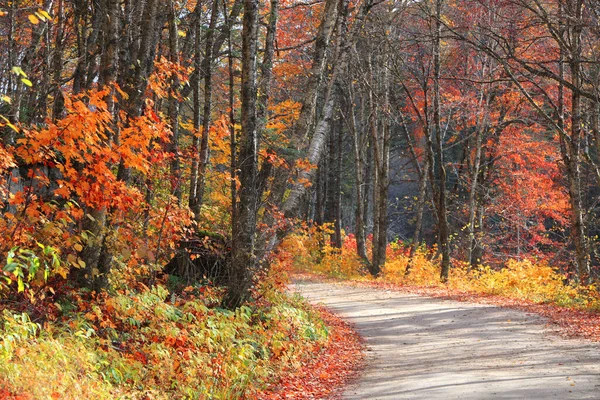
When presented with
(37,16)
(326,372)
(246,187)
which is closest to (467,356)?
(326,372)

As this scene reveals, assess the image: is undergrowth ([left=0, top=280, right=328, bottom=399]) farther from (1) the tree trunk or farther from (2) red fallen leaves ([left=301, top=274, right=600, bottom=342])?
(2) red fallen leaves ([left=301, top=274, right=600, bottom=342])

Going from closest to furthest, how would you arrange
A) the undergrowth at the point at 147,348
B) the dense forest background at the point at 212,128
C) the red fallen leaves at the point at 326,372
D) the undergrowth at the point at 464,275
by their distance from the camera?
the undergrowth at the point at 147,348 → the dense forest background at the point at 212,128 → the red fallen leaves at the point at 326,372 → the undergrowth at the point at 464,275

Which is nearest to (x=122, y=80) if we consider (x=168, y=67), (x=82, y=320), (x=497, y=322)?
(x=168, y=67)

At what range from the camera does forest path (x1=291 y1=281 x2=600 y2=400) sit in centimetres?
732

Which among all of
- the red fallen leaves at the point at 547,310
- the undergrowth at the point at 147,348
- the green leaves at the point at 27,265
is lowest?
the red fallen leaves at the point at 547,310

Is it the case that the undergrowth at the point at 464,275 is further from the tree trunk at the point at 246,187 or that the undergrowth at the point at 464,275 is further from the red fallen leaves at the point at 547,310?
the tree trunk at the point at 246,187

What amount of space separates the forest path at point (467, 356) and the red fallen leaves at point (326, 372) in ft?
0.91

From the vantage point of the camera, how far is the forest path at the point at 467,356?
732cm

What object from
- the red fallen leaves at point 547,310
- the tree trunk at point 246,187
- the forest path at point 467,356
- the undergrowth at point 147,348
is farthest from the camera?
the red fallen leaves at point 547,310

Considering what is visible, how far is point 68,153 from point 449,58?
23.7 metres

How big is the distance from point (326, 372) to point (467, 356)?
7.35ft

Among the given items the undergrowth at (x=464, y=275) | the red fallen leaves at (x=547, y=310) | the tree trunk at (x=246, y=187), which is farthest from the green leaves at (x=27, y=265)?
the red fallen leaves at (x=547, y=310)

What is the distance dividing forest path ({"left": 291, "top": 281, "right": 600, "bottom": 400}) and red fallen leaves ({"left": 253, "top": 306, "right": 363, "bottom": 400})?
28 cm

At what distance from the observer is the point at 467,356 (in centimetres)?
968
